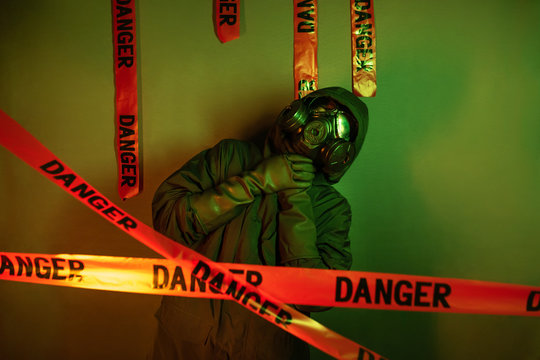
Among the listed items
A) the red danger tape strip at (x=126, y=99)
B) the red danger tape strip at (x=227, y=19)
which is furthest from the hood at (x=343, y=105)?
the red danger tape strip at (x=126, y=99)

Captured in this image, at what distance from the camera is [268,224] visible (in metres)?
1.12

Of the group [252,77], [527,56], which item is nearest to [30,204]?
[252,77]

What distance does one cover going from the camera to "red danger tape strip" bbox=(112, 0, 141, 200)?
166 centimetres

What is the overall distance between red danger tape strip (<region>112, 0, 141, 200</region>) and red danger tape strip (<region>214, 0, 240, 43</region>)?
0.40 meters

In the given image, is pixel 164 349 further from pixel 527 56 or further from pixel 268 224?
pixel 527 56

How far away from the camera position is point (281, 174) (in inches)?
43.0

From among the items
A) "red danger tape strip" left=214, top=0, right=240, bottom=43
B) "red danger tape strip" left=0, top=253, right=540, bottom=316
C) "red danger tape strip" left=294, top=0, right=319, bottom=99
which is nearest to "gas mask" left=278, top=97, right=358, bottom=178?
"red danger tape strip" left=0, top=253, right=540, bottom=316

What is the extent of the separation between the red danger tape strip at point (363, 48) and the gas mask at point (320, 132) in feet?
1.67

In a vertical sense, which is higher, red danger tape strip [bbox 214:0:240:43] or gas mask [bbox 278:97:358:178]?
red danger tape strip [bbox 214:0:240:43]

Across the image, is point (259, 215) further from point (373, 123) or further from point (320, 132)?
point (373, 123)

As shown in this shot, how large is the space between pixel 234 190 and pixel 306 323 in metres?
0.42

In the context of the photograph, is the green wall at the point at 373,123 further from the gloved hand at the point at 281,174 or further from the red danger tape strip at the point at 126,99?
the gloved hand at the point at 281,174

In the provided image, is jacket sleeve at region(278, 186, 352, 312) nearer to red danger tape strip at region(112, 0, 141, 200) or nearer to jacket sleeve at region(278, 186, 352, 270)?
jacket sleeve at region(278, 186, 352, 270)

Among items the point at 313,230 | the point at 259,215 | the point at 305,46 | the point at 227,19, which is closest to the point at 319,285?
the point at 313,230
